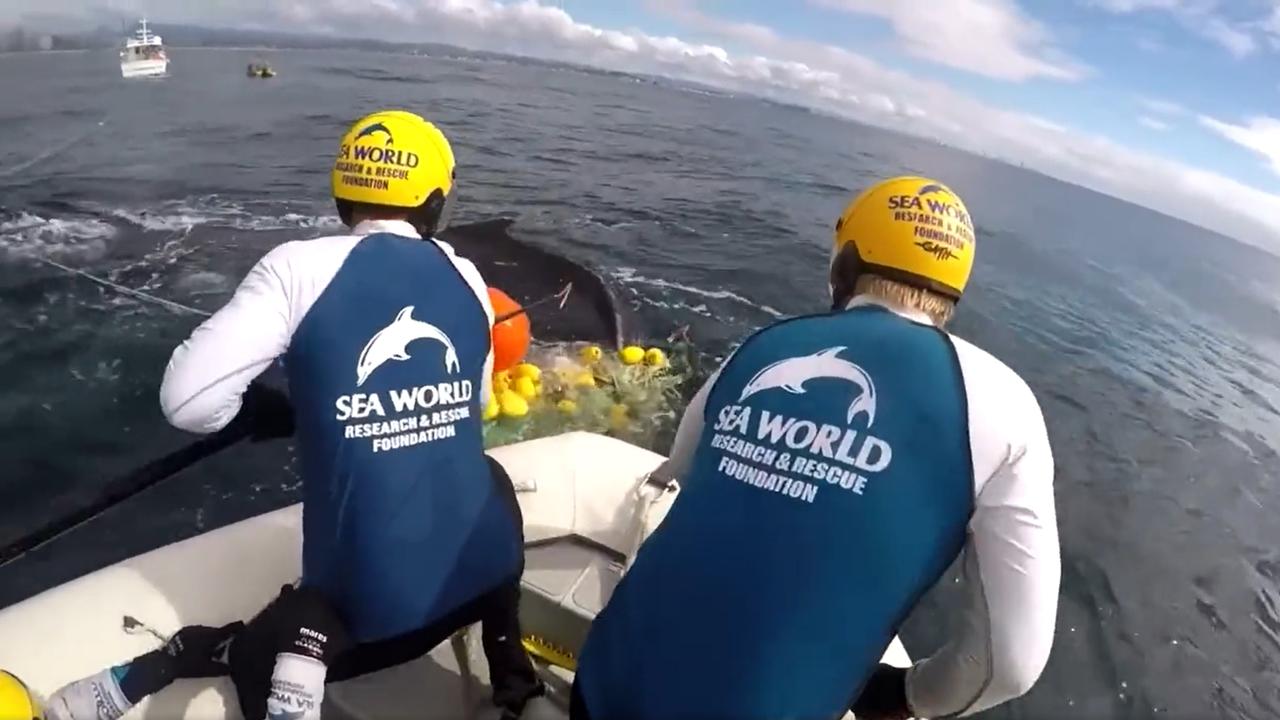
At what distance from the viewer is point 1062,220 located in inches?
2069

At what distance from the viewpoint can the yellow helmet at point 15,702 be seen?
8.18ft

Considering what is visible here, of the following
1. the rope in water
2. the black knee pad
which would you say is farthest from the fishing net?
the black knee pad

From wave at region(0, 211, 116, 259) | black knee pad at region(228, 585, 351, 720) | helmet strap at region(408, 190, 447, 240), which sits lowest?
wave at region(0, 211, 116, 259)

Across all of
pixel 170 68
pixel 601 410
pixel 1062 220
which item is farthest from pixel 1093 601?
pixel 170 68

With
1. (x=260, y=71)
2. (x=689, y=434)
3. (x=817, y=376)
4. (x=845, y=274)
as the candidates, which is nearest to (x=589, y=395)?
(x=689, y=434)

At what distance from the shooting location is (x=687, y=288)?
15.2 metres

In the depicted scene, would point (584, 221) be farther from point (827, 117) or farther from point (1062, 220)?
point (827, 117)

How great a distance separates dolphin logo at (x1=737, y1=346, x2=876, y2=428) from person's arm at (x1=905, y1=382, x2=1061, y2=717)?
0.80ft

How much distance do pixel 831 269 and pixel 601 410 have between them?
20.9 feet

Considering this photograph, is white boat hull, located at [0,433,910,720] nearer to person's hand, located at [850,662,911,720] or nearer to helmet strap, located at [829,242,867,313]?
person's hand, located at [850,662,911,720]

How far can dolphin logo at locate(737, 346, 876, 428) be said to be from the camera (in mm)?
1909

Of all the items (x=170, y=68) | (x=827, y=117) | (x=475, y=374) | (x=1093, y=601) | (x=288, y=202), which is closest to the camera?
(x=475, y=374)

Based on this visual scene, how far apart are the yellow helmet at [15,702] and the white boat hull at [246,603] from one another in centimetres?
51

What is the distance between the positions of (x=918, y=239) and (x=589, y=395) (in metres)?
6.76
